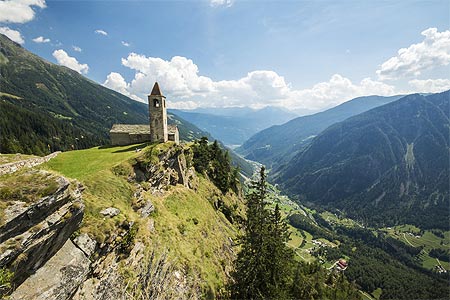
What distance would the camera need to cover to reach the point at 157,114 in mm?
49531

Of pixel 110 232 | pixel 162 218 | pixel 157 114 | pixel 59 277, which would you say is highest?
pixel 157 114

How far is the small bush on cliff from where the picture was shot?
70312mm

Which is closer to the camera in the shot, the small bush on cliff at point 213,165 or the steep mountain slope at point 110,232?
the steep mountain slope at point 110,232

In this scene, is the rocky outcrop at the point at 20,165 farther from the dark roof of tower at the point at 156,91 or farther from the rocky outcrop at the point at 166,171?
the dark roof of tower at the point at 156,91

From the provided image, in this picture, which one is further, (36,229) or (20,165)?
(20,165)

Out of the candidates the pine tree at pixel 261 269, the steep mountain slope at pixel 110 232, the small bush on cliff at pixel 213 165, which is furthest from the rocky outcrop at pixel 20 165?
the small bush on cliff at pixel 213 165

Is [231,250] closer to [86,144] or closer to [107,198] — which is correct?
[107,198]

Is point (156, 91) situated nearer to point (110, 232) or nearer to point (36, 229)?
point (110, 232)

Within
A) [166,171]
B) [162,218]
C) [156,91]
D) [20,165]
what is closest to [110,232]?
[162,218]

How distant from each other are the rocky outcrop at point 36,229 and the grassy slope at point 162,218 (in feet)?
11.5

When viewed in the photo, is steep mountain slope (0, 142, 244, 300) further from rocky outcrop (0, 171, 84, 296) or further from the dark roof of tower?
the dark roof of tower

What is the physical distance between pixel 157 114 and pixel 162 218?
23603 millimetres

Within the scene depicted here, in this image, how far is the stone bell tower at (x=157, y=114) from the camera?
163 feet

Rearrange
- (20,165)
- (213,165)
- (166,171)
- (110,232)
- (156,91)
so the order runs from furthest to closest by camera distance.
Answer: (213,165)
(156,91)
(166,171)
(20,165)
(110,232)
